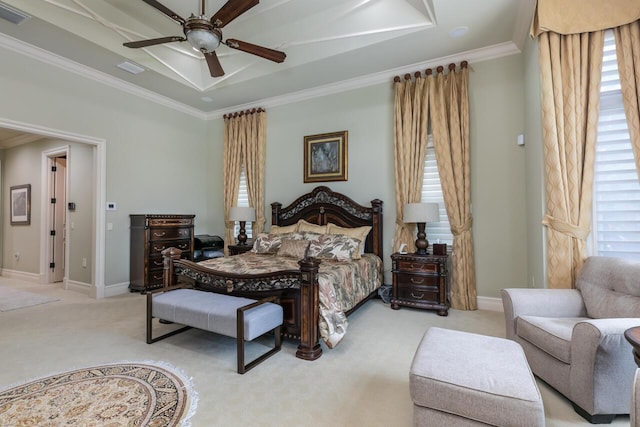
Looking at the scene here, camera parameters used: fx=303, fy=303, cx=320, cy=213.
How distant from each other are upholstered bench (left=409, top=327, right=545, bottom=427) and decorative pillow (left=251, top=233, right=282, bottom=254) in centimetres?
290

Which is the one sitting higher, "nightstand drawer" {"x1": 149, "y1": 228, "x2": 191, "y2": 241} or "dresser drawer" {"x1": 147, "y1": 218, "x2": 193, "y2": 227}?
"dresser drawer" {"x1": 147, "y1": 218, "x2": 193, "y2": 227}

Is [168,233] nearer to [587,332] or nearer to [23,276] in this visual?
[23,276]

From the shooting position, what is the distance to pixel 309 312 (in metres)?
2.58

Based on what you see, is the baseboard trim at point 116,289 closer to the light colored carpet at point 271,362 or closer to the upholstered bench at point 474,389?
the light colored carpet at point 271,362

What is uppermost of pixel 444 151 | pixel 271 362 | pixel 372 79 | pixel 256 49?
pixel 372 79

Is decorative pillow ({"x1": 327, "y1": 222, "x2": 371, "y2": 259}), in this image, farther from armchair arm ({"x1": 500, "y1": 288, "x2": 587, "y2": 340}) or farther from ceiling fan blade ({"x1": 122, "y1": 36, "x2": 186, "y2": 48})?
ceiling fan blade ({"x1": 122, "y1": 36, "x2": 186, "y2": 48})

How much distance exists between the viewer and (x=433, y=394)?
4.85ft

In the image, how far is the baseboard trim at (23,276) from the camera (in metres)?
5.81

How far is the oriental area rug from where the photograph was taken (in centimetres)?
179

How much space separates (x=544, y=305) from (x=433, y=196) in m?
2.14

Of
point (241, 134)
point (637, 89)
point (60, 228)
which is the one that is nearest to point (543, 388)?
point (637, 89)

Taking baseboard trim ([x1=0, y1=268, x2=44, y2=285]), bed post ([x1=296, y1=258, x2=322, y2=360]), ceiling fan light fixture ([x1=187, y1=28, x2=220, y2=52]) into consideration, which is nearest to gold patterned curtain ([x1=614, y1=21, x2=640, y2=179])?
bed post ([x1=296, y1=258, x2=322, y2=360])

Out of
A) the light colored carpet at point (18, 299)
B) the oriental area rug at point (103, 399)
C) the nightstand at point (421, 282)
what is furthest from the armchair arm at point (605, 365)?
the light colored carpet at point (18, 299)

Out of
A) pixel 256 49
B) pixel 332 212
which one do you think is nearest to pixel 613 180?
pixel 332 212
